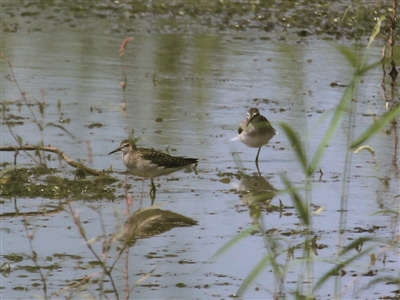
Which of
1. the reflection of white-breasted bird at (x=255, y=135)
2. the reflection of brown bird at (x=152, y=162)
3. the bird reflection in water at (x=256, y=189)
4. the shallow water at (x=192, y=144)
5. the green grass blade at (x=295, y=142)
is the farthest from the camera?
the reflection of white-breasted bird at (x=255, y=135)

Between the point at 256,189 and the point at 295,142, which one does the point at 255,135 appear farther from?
the point at 295,142

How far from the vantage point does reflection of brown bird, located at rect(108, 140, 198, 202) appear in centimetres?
938

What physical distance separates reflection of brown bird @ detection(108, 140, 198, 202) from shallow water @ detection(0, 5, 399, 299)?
0.19 m

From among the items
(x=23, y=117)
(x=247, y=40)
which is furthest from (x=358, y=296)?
(x=247, y=40)

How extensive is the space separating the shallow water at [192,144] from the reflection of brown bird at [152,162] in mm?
185

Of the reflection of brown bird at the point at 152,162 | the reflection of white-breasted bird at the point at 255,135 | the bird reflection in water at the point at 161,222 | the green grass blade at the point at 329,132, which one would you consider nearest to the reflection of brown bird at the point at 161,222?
the bird reflection in water at the point at 161,222

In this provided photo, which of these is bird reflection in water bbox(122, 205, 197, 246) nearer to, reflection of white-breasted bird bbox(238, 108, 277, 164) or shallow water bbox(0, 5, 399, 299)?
shallow water bbox(0, 5, 399, 299)

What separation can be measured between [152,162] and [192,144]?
1.75 meters

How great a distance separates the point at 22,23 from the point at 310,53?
5.78 m

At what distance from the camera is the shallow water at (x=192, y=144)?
22.7ft

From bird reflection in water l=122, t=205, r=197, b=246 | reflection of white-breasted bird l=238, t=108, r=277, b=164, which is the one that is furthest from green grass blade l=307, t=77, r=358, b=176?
reflection of white-breasted bird l=238, t=108, r=277, b=164

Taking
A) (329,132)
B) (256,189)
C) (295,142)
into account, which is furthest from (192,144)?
(295,142)

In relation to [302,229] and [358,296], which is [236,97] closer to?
[302,229]

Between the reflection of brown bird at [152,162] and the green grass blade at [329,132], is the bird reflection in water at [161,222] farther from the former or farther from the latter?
the green grass blade at [329,132]
